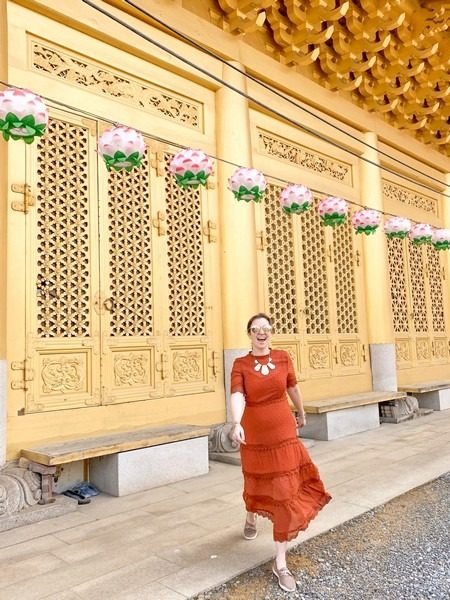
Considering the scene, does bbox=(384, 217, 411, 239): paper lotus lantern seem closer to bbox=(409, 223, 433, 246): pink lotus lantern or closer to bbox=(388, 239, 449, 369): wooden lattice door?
bbox=(409, 223, 433, 246): pink lotus lantern

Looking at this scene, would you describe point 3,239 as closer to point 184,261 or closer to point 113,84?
point 184,261

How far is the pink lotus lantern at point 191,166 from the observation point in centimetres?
395

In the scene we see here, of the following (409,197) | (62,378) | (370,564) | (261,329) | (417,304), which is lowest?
(370,564)

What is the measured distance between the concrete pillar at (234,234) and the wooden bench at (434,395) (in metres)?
3.75

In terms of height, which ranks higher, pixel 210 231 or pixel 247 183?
pixel 247 183

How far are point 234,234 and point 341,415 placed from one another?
265cm

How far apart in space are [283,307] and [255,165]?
5.89 feet


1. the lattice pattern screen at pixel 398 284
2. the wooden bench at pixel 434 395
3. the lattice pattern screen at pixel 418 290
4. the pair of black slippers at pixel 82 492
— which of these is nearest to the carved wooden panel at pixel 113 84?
the pair of black slippers at pixel 82 492

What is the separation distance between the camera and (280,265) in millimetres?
6410

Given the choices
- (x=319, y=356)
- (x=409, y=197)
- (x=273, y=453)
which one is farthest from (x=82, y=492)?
(x=409, y=197)

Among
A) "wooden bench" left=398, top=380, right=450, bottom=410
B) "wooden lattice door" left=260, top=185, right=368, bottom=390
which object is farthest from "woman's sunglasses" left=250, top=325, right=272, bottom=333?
"wooden bench" left=398, top=380, right=450, bottom=410

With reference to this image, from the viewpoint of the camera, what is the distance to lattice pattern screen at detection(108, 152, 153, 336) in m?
4.68

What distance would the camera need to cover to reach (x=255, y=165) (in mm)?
6164

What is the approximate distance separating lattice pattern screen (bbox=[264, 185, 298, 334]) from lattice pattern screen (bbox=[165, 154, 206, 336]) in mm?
1147
